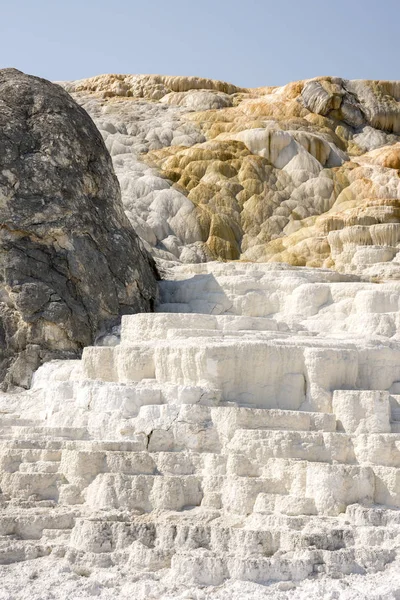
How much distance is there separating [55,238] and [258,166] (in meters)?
11.5

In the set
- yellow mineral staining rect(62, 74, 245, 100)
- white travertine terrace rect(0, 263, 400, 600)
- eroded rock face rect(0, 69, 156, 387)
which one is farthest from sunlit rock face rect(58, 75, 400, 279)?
white travertine terrace rect(0, 263, 400, 600)

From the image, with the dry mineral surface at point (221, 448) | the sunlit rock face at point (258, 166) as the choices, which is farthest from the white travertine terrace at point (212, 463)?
the sunlit rock face at point (258, 166)

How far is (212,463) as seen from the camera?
8984 mm

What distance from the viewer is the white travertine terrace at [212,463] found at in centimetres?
724

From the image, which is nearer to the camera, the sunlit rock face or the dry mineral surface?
the dry mineral surface

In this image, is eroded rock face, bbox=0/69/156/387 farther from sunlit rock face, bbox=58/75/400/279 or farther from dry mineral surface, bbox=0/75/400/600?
sunlit rock face, bbox=58/75/400/279

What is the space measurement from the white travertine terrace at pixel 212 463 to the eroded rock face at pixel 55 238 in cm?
76

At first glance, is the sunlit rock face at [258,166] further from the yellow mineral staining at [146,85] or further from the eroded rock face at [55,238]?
the eroded rock face at [55,238]

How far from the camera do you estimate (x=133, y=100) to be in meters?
29.8

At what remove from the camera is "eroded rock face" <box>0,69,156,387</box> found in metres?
13.3

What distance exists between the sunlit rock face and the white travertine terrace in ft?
19.8

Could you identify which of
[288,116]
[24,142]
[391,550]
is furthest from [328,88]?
[391,550]

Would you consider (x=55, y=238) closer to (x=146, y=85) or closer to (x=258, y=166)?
(x=258, y=166)

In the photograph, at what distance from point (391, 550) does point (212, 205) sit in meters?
16.1
